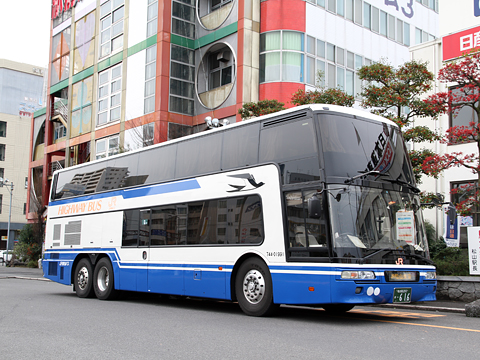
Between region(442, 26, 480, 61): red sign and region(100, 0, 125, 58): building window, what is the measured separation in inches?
882

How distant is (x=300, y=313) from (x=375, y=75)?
959 cm

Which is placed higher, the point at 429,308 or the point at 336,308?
the point at 336,308

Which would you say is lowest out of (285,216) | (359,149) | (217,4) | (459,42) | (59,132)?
(285,216)

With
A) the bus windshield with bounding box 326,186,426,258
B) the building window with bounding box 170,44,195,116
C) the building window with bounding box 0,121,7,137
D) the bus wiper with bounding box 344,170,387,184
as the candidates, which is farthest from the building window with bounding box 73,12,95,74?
the building window with bounding box 0,121,7,137

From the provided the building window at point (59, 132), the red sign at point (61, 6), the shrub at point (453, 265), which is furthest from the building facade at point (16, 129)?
the shrub at point (453, 265)

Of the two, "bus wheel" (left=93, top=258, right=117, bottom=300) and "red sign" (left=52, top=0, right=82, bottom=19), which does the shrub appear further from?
"red sign" (left=52, top=0, right=82, bottom=19)

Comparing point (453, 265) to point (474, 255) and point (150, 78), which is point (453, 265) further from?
point (150, 78)

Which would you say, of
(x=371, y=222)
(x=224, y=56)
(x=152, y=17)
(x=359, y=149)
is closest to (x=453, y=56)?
(x=359, y=149)

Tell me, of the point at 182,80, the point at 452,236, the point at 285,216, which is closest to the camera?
the point at 285,216

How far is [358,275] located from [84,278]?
392 inches

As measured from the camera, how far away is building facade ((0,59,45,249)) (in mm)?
82750

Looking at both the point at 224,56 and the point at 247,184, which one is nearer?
the point at 247,184

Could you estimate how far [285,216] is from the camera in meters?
10.3

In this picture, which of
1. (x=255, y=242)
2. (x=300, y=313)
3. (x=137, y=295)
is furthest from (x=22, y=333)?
(x=137, y=295)
